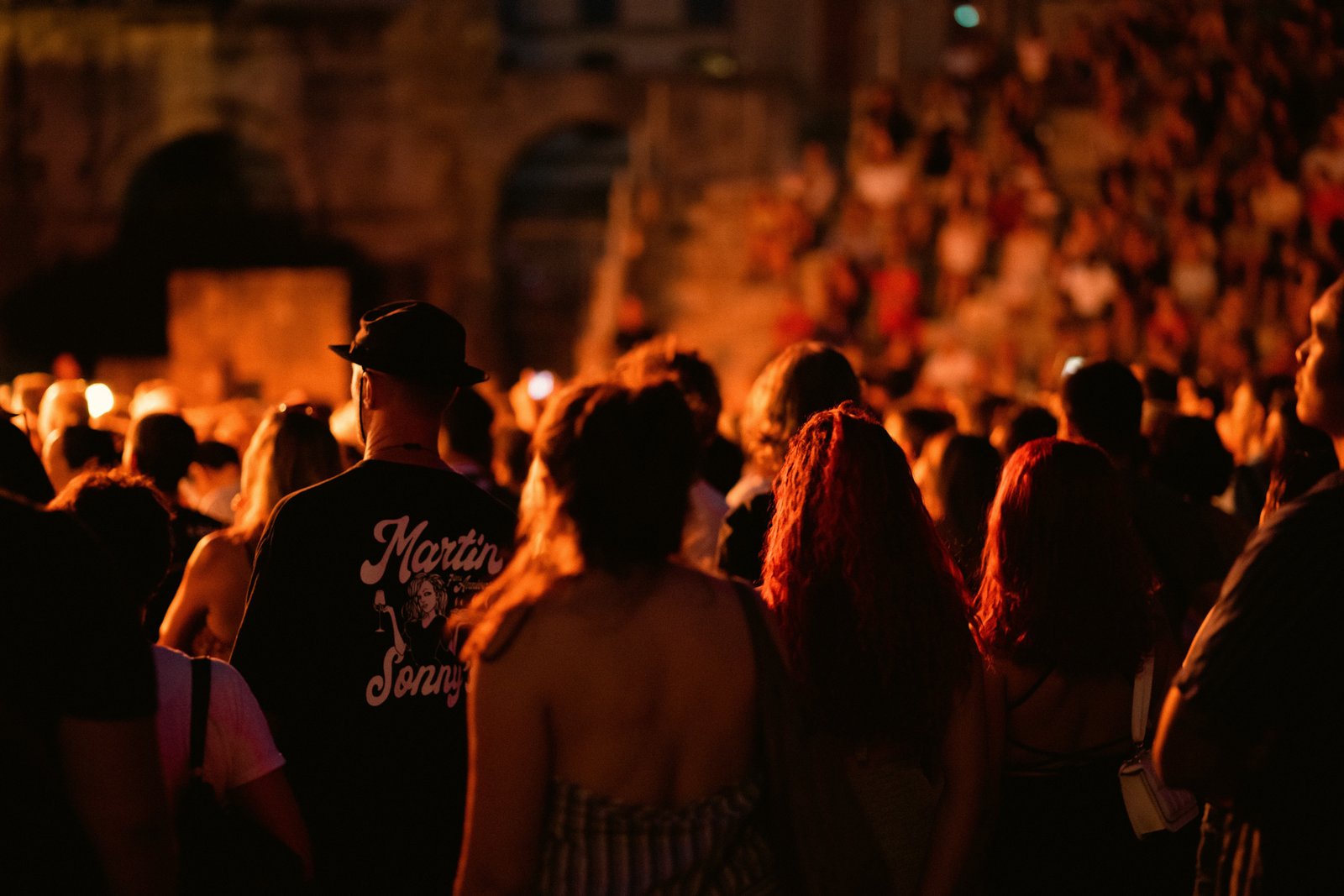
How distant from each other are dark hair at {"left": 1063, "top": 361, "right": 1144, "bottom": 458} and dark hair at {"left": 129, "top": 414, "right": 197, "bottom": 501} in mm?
2939

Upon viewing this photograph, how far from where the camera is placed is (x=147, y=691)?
7.68ft

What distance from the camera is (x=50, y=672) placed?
88.4 inches

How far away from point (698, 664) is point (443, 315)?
1300 mm

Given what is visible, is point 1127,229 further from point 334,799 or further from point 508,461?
point 334,799

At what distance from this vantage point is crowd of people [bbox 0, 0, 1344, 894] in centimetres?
240

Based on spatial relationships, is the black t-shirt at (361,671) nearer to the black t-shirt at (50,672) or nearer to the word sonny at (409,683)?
the word sonny at (409,683)

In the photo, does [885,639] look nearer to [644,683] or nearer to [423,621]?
[644,683]

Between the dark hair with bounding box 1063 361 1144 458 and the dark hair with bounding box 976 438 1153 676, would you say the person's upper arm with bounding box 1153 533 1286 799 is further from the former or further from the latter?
the dark hair with bounding box 1063 361 1144 458

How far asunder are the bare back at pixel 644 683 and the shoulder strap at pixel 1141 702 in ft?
4.45

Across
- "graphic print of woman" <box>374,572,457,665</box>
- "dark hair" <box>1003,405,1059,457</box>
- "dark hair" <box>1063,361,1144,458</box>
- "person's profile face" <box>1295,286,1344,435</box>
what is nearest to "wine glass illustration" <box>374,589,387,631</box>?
"graphic print of woman" <box>374,572,457,665</box>

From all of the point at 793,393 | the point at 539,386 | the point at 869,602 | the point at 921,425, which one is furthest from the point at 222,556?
the point at 539,386

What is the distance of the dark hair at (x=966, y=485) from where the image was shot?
4902 millimetres

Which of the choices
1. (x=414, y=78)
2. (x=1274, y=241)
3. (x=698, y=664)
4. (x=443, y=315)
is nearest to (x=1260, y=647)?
(x=698, y=664)

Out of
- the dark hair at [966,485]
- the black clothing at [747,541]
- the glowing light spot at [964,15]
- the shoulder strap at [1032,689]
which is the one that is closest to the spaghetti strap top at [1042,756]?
the shoulder strap at [1032,689]
